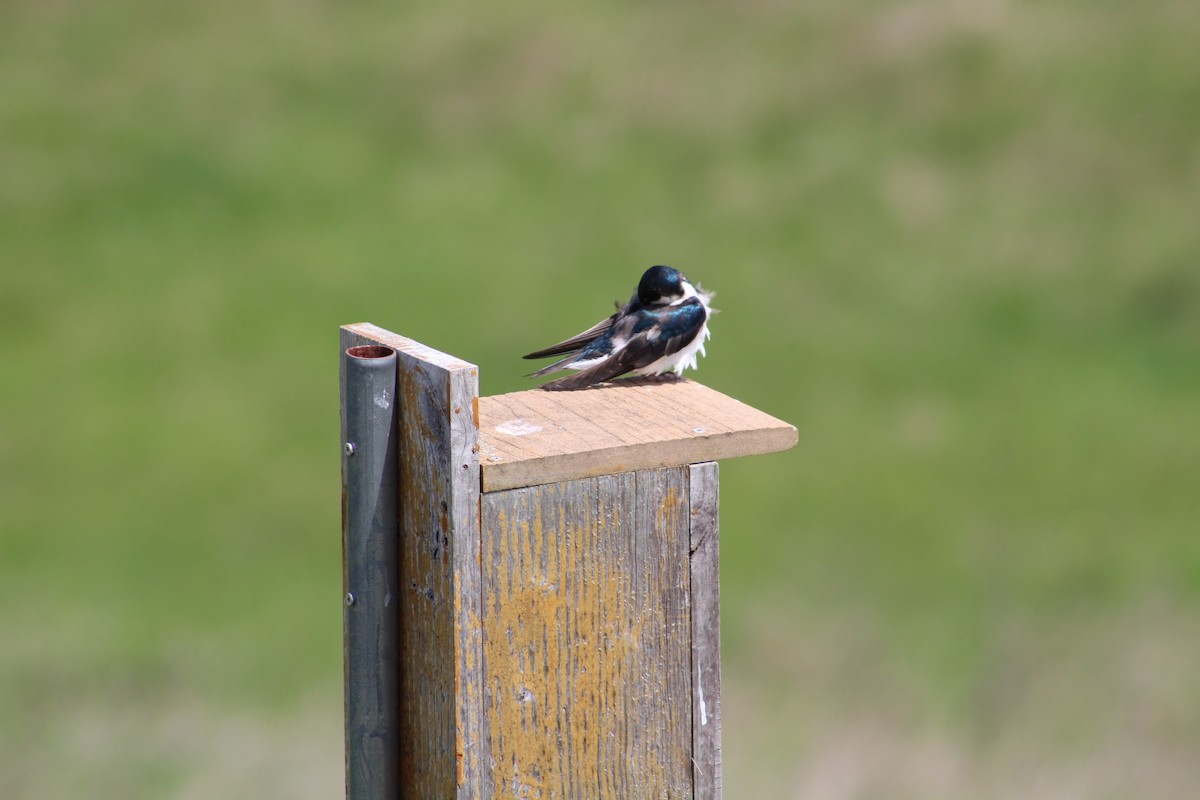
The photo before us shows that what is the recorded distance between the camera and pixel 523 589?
7.07 feet

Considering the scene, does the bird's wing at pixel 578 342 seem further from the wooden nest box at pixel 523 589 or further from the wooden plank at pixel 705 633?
the wooden plank at pixel 705 633

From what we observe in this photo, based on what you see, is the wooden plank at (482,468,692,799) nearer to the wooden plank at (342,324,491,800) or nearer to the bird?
the wooden plank at (342,324,491,800)

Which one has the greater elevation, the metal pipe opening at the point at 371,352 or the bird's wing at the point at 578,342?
the metal pipe opening at the point at 371,352

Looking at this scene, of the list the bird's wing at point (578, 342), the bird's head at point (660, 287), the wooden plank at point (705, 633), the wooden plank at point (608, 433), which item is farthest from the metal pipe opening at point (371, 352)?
the bird's head at point (660, 287)

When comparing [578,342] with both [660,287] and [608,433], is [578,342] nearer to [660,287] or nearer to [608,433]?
[660,287]

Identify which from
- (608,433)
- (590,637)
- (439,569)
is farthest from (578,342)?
(439,569)

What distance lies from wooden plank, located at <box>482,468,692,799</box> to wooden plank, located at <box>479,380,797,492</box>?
1.1 inches

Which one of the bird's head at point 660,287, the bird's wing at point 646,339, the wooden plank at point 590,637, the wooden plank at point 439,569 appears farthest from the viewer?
the bird's head at point 660,287

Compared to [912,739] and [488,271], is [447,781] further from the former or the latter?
[488,271]

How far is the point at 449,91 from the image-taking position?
450 inches

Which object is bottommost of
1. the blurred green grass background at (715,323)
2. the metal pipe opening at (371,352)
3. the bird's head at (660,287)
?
the blurred green grass background at (715,323)

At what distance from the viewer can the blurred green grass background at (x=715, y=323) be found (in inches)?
295

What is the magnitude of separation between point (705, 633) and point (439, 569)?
41 cm

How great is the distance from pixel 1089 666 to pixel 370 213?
5.33 metres
